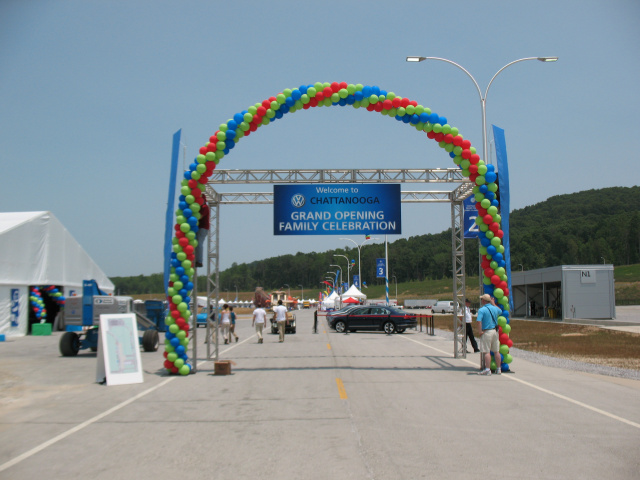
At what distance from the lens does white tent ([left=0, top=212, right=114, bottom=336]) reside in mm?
30656

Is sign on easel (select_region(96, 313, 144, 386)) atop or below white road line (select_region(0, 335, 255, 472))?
atop

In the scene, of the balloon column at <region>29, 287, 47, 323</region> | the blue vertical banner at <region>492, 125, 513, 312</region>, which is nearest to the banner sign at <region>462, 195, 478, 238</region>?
the blue vertical banner at <region>492, 125, 513, 312</region>

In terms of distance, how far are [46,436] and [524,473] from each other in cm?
648

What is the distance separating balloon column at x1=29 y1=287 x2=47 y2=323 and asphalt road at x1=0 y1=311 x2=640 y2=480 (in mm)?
19742

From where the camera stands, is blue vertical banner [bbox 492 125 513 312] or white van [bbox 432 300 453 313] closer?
blue vertical banner [bbox 492 125 513 312]

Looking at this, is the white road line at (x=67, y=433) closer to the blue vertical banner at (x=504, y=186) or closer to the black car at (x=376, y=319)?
the blue vertical banner at (x=504, y=186)

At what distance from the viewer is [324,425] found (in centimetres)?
840

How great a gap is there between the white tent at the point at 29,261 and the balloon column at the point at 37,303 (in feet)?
0.97

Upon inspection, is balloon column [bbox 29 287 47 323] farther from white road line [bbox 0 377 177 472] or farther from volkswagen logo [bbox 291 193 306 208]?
white road line [bbox 0 377 177 472]

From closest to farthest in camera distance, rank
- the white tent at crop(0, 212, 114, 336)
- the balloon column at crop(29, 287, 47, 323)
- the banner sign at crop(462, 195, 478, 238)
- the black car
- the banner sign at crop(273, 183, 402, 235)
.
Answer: the banner sign at crop(273, 183, 402, 235) → the banner sign at crop(462, 195, 478, 238) → the white tent at crop(0, 212, 114, 336) → the black car → the balloon column at crop(29, 287, 47, 323)

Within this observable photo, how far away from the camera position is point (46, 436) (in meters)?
8.00

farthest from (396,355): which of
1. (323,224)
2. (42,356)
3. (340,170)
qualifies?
(42,356)

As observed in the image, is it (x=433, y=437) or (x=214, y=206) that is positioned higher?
(x=214, y=206)

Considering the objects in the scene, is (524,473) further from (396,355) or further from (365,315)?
(365,315)
